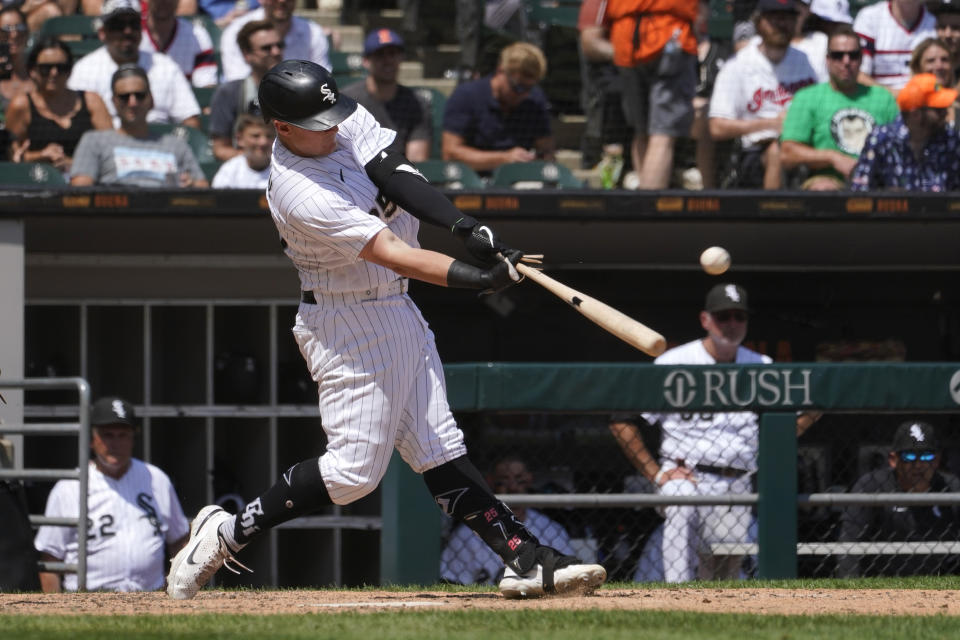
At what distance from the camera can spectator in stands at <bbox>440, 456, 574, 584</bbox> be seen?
18.6 ft

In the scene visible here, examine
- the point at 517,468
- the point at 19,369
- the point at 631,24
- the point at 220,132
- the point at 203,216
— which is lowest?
the point at 517,468

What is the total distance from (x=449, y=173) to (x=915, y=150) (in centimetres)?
219

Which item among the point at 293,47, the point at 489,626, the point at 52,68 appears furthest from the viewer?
the point at 293,47

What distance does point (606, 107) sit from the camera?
25.9 ft

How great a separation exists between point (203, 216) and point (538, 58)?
2029 mm

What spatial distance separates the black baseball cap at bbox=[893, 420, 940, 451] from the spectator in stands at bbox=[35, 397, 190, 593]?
302 cm

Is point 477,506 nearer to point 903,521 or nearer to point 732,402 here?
point 732,402

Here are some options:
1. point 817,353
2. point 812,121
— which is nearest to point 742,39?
point 812,121

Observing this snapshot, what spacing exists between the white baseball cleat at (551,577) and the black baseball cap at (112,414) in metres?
2.62

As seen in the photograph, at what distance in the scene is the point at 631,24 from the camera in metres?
7.19

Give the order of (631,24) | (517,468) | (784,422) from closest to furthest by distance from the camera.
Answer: (784,422), (517,468), (631,24)

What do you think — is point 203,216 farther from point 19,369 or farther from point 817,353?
point 817,353

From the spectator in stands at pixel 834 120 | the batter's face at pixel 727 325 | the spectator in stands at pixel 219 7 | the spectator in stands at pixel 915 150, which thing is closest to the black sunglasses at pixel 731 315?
the batter's face at pixel 727 325

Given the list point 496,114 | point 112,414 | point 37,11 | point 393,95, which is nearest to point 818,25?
point 496,114
